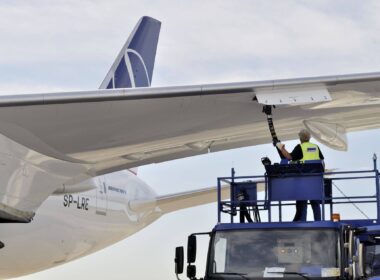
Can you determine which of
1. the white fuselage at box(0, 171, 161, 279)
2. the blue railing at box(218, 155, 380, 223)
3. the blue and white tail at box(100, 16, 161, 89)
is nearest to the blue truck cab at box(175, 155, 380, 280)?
the blue railing at box(218, 155, 380, 223)

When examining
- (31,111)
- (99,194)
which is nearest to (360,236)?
(31,111)

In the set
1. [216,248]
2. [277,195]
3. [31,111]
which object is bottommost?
[216,248]

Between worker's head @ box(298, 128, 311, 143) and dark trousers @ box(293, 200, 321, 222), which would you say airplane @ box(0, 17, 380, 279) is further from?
dark trousers @ box(293, 200, 321, 222)

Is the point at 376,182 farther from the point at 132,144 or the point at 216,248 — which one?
the point at 132,144

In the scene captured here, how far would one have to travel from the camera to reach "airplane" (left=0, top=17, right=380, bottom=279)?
11.4 m

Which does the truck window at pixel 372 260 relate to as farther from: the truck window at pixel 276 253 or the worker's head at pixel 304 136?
the worker's head at pixel 304 136

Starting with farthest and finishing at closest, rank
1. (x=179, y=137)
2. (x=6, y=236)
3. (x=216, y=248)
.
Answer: (x=6, y=236), (x=179, y=137), (x=216, y=248)

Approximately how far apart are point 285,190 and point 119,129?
2817 millimetres

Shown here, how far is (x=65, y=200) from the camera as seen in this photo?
61.8 ft

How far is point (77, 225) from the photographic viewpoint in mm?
19484

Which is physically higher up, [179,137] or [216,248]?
[179,137]

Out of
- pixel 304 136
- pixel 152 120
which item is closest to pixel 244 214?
pixel 304 136

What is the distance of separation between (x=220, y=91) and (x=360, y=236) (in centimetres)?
276

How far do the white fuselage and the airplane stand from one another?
0.12 feet
